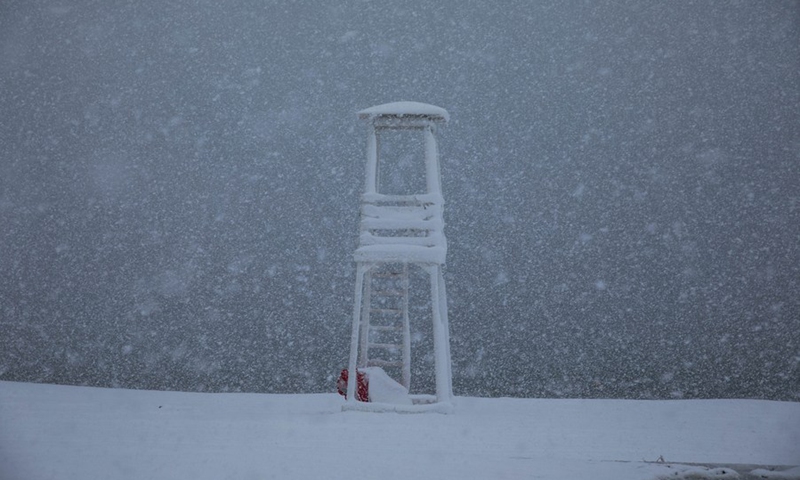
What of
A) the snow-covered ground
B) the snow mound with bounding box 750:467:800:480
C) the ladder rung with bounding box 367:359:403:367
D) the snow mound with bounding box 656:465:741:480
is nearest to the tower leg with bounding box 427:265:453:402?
the snow-covered ground

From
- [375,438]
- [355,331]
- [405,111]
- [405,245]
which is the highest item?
[405,111]

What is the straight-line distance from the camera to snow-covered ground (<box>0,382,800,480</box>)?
1870mm

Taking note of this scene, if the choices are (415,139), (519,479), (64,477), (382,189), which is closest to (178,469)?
(64,477)

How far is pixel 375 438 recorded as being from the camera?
222 cm

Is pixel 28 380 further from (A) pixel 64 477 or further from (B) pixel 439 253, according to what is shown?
(B) pixel 439 253

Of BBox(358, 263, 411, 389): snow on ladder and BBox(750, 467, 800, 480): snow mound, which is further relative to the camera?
BBox(358, 263, 411, 389): snow on ladder

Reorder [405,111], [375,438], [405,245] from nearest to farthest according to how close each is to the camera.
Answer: [375,438], [405,245], [405,111]

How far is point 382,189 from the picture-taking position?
3746mm

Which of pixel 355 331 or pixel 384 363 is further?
pixel 384 363

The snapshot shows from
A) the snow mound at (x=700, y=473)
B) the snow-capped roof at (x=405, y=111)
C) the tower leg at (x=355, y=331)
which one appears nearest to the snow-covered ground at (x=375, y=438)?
the snow mound at (x=700, y=473)

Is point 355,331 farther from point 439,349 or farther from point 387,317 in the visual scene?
point 387,317

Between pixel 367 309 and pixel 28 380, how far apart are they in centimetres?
237

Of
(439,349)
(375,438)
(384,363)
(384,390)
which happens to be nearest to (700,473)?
(375,438)

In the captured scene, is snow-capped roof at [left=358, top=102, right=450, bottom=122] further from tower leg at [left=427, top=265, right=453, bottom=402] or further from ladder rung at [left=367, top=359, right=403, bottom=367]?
ladder rung at [left=367, top=359, right=403, bottom=367]
